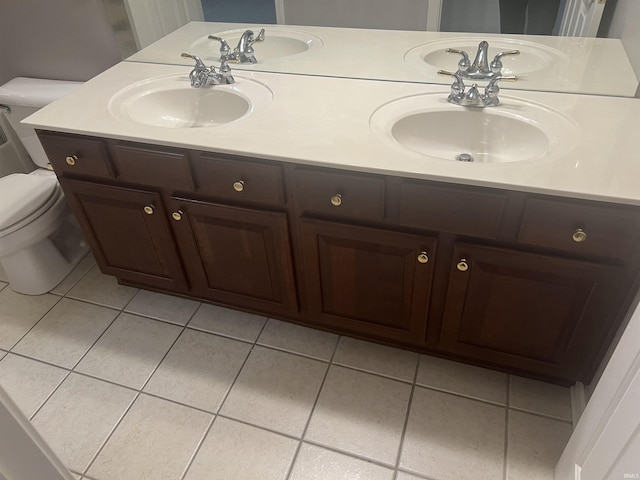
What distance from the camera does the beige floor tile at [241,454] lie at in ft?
4.49

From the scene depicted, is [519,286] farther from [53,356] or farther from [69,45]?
[69,45]

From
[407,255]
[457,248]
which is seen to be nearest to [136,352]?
[407,255]

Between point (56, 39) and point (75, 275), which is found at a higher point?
point (56, 39)

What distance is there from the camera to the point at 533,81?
1418 millimetres

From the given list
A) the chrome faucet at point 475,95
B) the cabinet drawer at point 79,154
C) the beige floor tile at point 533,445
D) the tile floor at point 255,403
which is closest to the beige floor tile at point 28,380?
the tile floor at point 255,403

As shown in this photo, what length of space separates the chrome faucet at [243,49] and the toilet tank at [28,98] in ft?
2.65

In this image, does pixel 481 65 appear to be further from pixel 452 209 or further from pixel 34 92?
pixel 34 92

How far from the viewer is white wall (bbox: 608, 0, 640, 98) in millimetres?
1294

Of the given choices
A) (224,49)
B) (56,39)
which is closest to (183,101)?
(224,49)

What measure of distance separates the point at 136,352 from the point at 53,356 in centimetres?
30

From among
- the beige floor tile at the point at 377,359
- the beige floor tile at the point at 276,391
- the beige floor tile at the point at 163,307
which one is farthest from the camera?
the beige floor tile at the point at 163,307

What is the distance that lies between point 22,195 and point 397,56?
1.49m

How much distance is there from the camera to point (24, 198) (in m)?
1.82

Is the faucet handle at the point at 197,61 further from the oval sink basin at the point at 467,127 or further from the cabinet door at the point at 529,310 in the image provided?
the cabinet door at the point at 529,310
